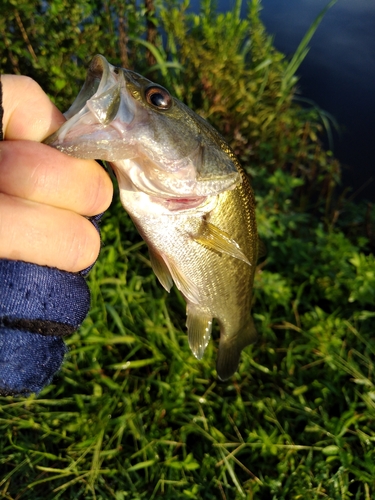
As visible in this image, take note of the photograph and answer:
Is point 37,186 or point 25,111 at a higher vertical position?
point 25,111

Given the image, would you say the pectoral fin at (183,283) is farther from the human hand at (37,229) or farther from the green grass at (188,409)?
the green grass at (188,409)

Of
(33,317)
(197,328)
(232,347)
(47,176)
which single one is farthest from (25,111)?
(232,347)

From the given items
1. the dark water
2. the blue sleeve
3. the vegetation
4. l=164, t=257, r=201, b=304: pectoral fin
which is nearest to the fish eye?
the blue sleeve

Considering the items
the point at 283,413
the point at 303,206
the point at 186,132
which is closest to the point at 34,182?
the point at 186,132

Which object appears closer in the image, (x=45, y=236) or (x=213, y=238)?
(x=45, y=236)

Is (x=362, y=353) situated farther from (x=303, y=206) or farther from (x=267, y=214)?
(x=303, y=206)

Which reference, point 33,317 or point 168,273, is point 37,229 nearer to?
point 33,317

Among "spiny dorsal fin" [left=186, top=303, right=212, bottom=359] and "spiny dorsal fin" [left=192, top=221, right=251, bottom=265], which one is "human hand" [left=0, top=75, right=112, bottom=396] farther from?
"spiny dorsal fin" [left=186, top=303, right=212, bottom=359]
